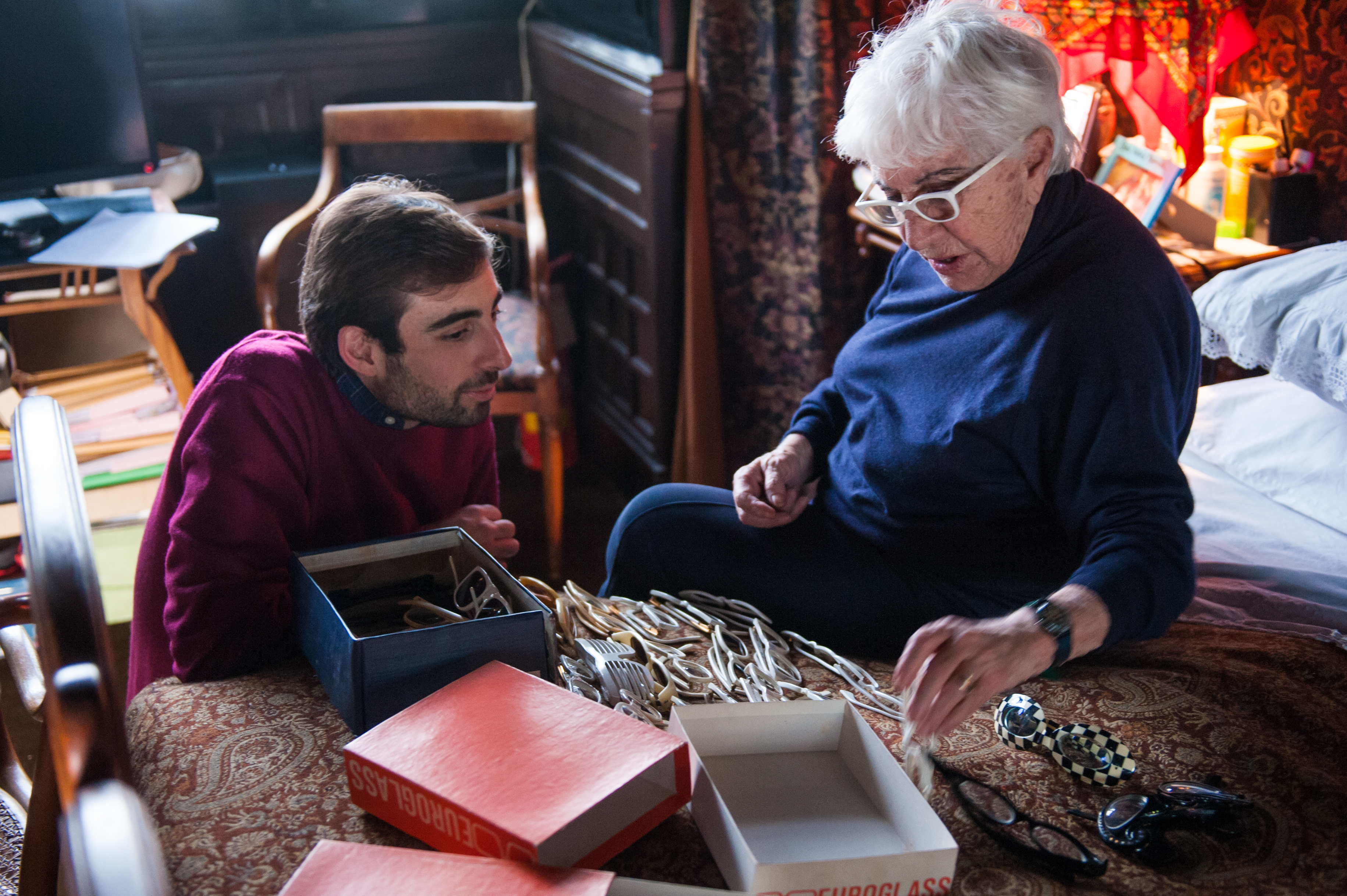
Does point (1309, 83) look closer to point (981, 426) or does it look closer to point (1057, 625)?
point (981, 426)

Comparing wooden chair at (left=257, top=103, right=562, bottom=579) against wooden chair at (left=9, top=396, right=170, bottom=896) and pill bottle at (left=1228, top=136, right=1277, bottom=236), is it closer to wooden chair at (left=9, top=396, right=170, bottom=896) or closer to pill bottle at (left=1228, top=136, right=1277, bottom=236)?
pill bottle at (left=1228, top=136, right=1277, bottom=236)

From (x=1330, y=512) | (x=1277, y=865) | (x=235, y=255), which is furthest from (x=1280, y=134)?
(x=235, y=255)

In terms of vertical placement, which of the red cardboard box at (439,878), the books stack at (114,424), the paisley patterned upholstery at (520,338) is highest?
the red cardboard box at (439,878)

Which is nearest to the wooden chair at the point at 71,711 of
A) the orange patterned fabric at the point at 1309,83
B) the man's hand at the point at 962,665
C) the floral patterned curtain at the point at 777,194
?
the man's hand at the point at 962,665

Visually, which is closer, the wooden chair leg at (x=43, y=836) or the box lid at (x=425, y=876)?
the box lid at (x=425, y=876)

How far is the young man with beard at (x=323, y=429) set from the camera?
120 centimetres

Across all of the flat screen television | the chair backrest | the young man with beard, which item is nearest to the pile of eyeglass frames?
the young man with beard

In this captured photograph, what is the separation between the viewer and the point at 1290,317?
1550mm

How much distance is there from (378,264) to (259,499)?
31 cm

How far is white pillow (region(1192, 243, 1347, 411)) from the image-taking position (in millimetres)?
1483

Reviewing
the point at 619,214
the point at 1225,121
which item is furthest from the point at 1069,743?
the point at 619,214

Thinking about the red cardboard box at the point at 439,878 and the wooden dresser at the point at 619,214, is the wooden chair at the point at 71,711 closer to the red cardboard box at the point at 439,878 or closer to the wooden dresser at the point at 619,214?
the red cardboard box at the point at 439,878

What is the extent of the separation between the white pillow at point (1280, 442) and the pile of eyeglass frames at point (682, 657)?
77 cm

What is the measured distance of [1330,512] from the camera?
1573 millimetres
